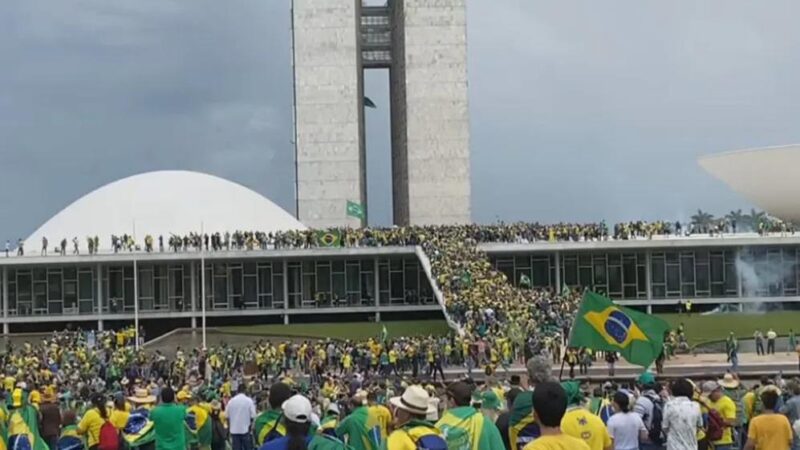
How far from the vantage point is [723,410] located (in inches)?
425

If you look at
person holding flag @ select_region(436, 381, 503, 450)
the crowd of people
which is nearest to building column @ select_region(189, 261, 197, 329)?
the crowd of people

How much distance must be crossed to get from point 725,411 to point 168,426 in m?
5.04

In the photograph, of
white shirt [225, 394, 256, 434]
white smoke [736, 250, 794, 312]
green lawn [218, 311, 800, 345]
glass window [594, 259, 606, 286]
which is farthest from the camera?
glass window [594, 259, 606, 286]

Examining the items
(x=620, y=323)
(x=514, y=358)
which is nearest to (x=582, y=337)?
(x=620, y=323)

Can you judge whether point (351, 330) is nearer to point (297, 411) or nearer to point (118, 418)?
point (118, 418)

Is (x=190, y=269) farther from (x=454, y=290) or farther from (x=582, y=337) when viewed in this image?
(x=582, y=337)

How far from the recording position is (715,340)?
111 ft

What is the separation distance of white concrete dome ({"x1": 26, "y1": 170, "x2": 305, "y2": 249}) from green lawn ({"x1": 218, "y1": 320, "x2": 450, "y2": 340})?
456 inches

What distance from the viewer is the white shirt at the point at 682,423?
30.8ft

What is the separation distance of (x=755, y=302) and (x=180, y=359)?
30.8 metres

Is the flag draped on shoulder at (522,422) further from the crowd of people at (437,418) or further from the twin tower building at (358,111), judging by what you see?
the twin tower building at (358,111)

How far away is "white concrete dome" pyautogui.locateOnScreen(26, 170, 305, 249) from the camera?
58938 mm

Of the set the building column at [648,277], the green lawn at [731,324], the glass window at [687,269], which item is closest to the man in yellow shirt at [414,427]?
the green lawn at [731,324]

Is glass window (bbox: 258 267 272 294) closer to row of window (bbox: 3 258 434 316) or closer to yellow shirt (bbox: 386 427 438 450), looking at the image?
row of window (bbox: 3 258 434 316)
